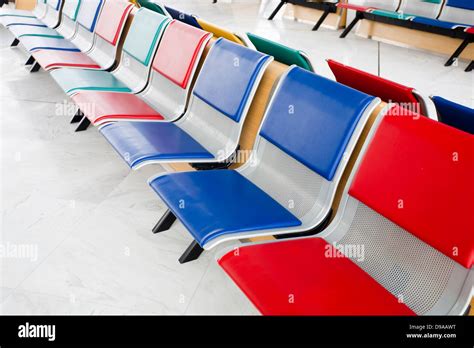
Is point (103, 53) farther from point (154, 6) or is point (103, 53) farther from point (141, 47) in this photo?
point (141, 47)

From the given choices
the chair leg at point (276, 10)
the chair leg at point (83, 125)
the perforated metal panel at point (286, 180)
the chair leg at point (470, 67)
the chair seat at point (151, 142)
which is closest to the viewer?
the perforated metal panel at point (286, 180)

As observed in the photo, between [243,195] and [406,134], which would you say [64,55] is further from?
[406,134]

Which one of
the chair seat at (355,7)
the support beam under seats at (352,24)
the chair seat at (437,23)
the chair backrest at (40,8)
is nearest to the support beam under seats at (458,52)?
the chair seat at (437,23)

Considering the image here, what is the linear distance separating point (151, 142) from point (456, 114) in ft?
4.47

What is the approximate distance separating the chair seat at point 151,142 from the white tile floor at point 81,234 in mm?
423

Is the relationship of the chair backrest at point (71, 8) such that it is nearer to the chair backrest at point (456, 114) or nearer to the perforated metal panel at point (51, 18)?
the perforated metal panel at point (51, 18)

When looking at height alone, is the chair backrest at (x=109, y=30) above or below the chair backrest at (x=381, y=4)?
below

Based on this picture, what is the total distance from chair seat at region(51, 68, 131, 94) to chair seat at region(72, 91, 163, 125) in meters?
0.12

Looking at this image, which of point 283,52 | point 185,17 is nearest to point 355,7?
point 185,17

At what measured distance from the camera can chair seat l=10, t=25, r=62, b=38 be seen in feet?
14.0

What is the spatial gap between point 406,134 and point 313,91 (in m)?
0.47

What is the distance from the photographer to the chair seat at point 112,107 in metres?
2.45

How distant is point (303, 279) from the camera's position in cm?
138

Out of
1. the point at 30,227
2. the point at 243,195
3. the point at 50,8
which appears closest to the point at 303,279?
the point at 243,195
